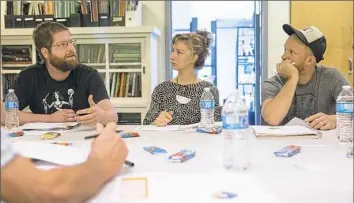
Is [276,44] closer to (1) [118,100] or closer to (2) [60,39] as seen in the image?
(1) [118,100]

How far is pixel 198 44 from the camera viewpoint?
7.86 ft

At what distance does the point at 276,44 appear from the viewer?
379 cm

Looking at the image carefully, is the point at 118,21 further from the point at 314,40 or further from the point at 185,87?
the point at 314,40

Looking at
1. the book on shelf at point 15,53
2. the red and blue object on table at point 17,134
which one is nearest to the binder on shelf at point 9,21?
the book on shelf at point 15,53

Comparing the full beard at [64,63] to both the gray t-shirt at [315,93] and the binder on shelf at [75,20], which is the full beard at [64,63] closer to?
→ the gray t-shirt at [315,93]

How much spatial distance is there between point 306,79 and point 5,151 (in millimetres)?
1563

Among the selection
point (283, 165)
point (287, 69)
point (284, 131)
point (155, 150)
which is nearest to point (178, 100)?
point (287, 69)

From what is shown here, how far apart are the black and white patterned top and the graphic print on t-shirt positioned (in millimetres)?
408

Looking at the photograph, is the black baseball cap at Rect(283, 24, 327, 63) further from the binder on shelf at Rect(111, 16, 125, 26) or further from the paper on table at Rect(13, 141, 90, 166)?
the binder on shelf at Rect(111, 16, 125, 26)

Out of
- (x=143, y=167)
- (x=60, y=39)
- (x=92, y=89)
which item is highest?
(x=60, y=39)

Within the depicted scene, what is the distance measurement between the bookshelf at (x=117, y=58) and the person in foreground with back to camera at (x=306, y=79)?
149 cm

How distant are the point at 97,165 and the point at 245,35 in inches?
146

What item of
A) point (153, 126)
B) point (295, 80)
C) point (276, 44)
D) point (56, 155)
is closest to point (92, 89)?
Answer: point (153, 126)

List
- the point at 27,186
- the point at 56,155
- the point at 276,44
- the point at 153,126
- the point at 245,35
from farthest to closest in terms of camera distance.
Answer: the point at 245,35 → the point at 276,44 → the point at 153,126 → the point at 56,155 → the point at 27,186
